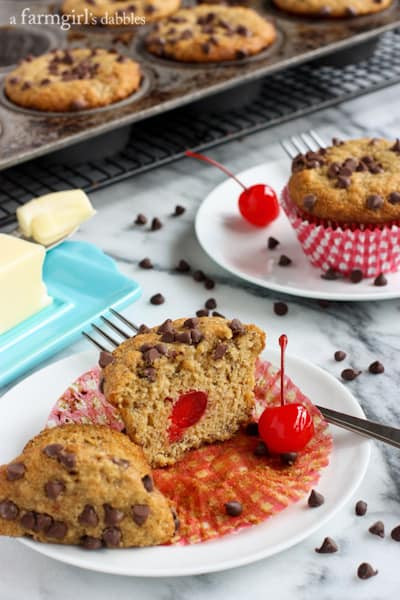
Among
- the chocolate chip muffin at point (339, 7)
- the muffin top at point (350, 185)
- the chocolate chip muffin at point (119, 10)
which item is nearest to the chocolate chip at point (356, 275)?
the muffin top at point (350, 185)

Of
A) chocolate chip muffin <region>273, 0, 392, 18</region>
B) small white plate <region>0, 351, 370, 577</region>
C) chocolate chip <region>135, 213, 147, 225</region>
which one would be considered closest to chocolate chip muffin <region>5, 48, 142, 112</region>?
chocolate chip <region>135, 213, 147, 225</region>

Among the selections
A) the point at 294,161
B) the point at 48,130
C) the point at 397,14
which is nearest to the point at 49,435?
the point at 294,161

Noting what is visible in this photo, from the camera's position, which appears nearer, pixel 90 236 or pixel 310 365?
pixel 310 365

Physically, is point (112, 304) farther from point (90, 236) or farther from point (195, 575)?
point (195, 575)

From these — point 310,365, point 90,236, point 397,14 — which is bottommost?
point 90,236

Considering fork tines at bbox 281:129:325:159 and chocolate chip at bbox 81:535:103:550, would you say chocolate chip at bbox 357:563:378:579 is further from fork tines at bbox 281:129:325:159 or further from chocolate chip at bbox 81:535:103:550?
fork tines at bbox 281:129:325:159

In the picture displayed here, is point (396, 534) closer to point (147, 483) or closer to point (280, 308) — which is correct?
point (147, 483)
